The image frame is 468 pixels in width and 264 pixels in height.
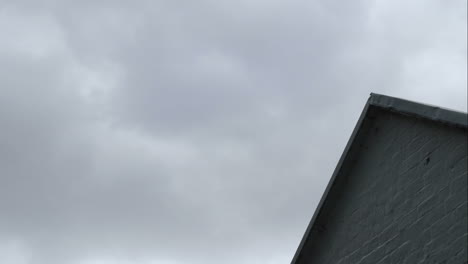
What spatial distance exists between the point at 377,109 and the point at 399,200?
77.0 inches

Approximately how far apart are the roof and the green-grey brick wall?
8cm

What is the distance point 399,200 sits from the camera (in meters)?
11.9

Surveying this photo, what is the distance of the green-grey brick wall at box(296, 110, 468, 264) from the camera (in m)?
10.7

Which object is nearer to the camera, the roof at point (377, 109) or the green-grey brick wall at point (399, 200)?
the green-grey brick wall at point (399, 200)

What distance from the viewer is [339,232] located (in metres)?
13.3

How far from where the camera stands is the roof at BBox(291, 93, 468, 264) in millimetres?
11016

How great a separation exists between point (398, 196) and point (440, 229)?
4.26 feet

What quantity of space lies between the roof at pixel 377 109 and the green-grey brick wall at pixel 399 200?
0.08 m

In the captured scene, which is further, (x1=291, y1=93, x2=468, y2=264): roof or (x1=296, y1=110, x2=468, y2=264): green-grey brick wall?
(x1=291, y1=93, x2=468, y2=264): roof

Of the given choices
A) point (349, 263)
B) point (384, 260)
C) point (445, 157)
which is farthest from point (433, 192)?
point (349, 263)

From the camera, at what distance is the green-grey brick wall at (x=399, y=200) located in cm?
1074

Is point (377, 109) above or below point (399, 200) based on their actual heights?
above

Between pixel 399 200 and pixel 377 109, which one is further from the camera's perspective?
pixel 377 109

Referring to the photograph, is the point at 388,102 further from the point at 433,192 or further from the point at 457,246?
the point at 457,246
